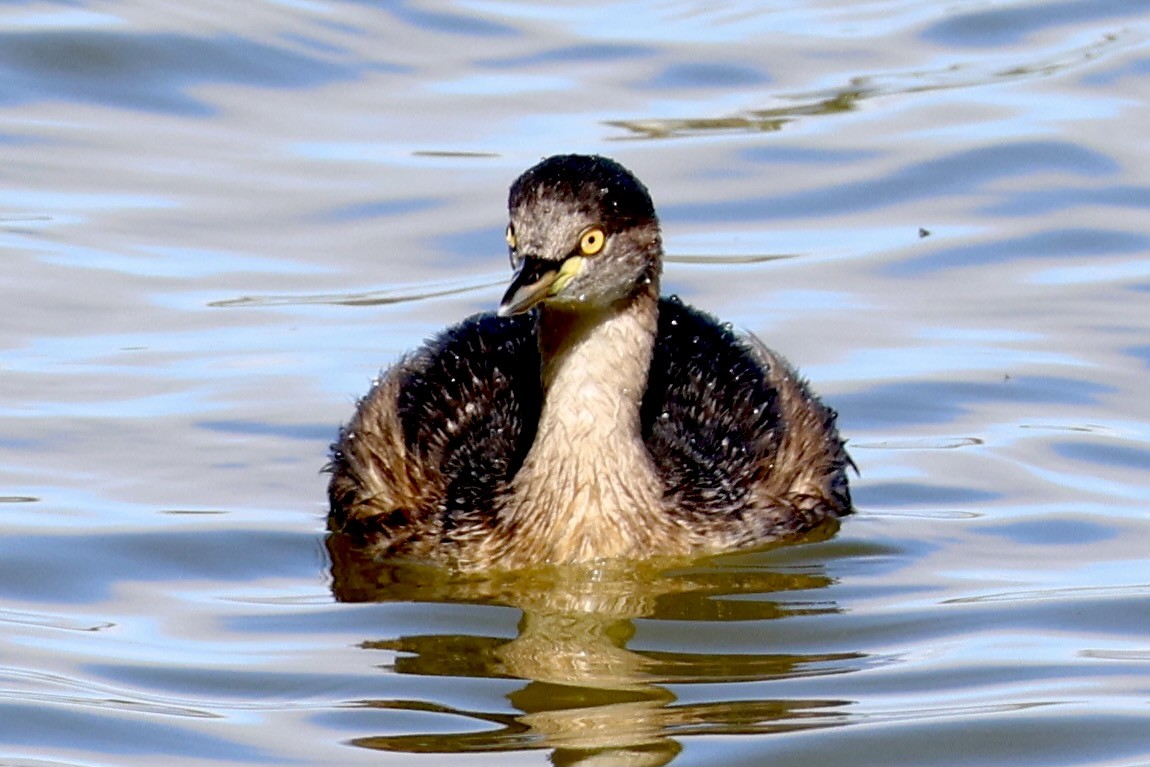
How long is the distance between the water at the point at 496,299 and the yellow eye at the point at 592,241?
119 centimetres

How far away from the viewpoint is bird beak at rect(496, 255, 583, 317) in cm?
805

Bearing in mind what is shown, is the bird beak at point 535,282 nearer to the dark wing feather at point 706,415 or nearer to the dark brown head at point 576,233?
the dark brown head at point 576,233

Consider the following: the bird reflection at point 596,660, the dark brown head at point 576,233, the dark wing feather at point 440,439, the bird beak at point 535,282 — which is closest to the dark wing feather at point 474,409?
the dark wing feather at point 440,439

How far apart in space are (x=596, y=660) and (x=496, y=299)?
4380 millimetres

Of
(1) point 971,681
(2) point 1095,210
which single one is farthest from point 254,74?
(1) point 971,681

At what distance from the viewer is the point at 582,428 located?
8.90 m

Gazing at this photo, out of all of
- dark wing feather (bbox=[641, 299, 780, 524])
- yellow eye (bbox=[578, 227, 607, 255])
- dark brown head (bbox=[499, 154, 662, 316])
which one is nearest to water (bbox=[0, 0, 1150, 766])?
dark wing feather (bbox=[641, 299, 780, 524])

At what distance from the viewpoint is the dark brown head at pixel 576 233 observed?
8273 mm

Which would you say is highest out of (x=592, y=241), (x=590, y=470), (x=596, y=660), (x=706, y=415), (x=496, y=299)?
(x=496, y=299)

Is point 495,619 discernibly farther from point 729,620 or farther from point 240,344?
point 240,344

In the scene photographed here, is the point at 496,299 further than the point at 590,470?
Yes

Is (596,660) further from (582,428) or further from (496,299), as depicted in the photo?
(496,299)

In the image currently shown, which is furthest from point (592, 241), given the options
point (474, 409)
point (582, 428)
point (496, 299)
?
point (496, 299)

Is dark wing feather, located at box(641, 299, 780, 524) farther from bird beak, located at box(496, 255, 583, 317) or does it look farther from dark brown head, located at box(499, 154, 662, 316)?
bird beak, located at box(496, 255, 583, 317)
